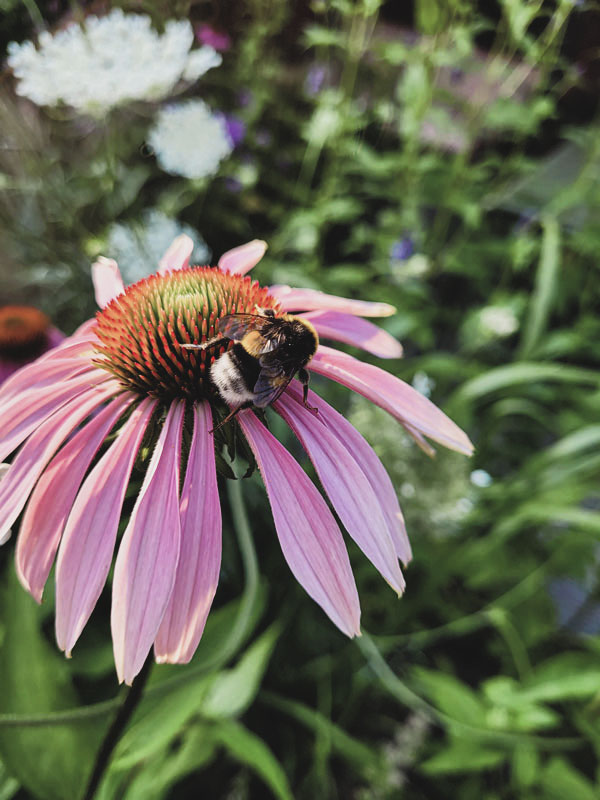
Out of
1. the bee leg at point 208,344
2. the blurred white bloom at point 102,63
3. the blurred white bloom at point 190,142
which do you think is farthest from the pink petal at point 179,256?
the blurred white bloom at point 190,142

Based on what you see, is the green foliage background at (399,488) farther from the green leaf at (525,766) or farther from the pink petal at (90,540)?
the pink petal at (90,540)

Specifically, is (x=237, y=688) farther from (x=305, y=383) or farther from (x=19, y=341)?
(x=19, y=341)

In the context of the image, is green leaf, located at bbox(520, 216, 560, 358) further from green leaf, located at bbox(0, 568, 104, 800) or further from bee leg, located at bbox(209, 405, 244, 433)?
green leaf, located at bbox(0, 568, 104, 800)

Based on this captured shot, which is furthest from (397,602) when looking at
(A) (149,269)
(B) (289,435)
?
(A) (149,269)

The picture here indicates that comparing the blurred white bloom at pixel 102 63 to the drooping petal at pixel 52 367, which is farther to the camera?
the blurred white bloom at pixel 102 63

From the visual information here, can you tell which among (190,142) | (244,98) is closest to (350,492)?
(190,142)
